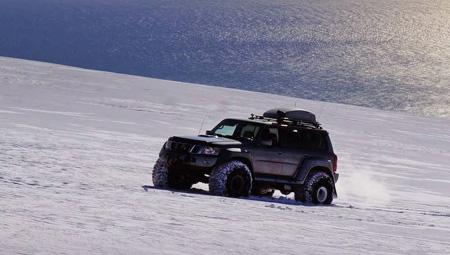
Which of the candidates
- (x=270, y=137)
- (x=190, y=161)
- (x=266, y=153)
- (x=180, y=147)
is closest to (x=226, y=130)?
(x=270, y=137)

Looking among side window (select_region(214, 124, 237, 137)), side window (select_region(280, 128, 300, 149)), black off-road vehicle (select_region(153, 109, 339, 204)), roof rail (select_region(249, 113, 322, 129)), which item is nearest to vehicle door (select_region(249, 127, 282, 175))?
black off-road vehicle (select_region(153, 109, 339, 204))

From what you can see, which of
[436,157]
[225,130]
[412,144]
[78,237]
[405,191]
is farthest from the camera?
[412,144]

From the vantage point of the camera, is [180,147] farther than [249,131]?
No

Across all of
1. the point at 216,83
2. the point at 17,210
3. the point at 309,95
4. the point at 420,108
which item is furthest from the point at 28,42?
the point at 17,210

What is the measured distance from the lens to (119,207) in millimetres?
12164

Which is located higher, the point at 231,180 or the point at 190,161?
the point at 190,161

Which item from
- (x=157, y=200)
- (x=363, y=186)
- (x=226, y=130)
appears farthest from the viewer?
(x=363, y=186)

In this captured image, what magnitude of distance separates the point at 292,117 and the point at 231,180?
2.01 metres

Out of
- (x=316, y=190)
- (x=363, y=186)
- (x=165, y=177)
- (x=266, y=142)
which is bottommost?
(x=165, y=177)

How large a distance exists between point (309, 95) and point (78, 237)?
69.2 meters

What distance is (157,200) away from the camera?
13492 millimetres

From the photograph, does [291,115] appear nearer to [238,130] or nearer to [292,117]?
[292,117]

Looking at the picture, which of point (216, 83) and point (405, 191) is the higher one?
point (216, 83)

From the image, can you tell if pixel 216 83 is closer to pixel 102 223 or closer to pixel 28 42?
pixel 28 42
